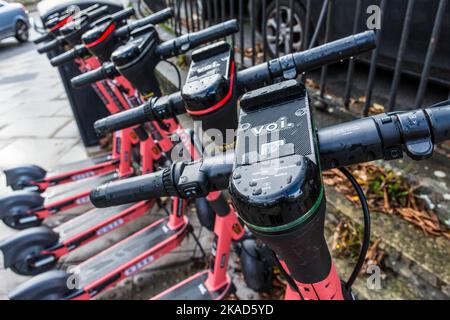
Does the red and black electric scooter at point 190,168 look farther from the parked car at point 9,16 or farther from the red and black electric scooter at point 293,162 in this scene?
the parked car at point 9,16

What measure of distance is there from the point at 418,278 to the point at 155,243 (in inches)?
68.2

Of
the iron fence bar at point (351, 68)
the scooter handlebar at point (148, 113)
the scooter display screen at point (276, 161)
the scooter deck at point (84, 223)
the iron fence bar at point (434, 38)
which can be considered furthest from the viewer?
the scooter deck at point (84, 223)

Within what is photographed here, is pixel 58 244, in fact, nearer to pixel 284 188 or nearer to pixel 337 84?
pixel 284 188

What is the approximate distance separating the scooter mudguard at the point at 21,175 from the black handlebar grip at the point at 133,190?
3016 millimetres

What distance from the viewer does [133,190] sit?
0.85m

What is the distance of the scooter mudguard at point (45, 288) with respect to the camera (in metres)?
2.14

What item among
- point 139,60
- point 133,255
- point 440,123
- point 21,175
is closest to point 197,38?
point 139,60

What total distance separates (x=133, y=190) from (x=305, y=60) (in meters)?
0.62

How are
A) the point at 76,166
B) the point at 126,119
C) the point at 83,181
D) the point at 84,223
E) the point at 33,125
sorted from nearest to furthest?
the point at 126,119
the point at 84,223
the point at 83,181
the point at 76,166
the point at 33,125

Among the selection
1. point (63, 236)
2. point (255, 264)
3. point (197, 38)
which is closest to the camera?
point (197, 38)

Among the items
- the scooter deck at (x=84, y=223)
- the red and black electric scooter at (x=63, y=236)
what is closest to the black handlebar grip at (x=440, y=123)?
the red and black electric scooter at (x=63, y=236)

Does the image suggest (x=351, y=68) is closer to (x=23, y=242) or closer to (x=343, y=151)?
(x=343, y=151)

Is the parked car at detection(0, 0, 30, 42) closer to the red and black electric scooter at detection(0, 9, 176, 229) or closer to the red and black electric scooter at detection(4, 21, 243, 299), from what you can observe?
the red and black electric scooter at detection(0, 9, 176, 229)

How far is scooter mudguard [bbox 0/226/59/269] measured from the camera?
8.28ft
